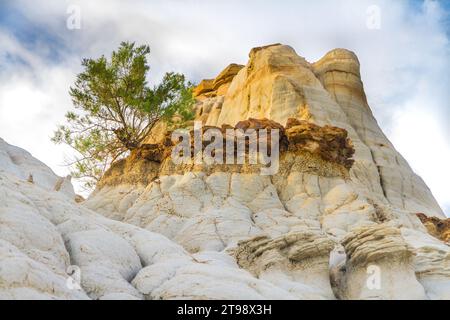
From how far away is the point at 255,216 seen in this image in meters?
18.6

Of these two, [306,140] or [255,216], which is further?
[306,140]

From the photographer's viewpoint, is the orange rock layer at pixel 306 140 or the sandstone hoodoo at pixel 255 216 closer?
the sandstone hoodoo at pixel 255 216

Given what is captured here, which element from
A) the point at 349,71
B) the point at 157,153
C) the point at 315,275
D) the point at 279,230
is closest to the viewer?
the point at 315,275

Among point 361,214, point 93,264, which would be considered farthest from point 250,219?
point 93,264

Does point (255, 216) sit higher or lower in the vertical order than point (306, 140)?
lower

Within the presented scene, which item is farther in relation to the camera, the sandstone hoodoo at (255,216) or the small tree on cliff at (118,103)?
the small tree on cliff at (118,103)

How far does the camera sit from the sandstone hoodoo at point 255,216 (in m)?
10.1

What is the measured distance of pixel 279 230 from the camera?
17.1 metres

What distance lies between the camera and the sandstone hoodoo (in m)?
10.1

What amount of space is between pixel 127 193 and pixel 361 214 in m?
9.52
